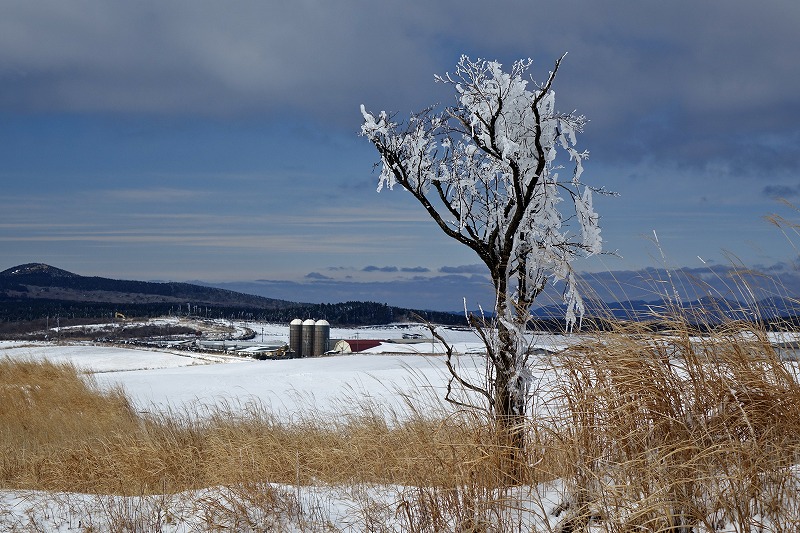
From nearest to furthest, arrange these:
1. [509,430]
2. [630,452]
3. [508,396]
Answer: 1. [630,452]
2. [509,430]
3. [508,396]

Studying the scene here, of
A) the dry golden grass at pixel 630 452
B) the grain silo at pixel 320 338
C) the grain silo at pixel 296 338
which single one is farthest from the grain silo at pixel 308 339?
the dry golden grass at pixel 630 452

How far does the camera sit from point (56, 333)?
257ft

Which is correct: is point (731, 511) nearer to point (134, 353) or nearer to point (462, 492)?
point (462, 492)

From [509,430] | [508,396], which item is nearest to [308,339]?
[508,396]

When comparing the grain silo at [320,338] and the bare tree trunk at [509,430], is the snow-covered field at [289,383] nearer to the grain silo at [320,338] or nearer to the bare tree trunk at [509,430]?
the bare tree trunk at [509,430]

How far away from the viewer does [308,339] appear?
1207 inches

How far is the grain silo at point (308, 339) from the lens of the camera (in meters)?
30.6

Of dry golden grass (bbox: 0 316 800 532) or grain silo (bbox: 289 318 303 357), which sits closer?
dry golden grass (bbox: 0 316 800 532)

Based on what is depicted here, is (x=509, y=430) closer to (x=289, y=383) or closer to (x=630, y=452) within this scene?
(x=630, y=452)

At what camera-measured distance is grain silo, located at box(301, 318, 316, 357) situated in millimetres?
30594

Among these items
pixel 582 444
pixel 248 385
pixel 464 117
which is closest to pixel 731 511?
pixel 582 444

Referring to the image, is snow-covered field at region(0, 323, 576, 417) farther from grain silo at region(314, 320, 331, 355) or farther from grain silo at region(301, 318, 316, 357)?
grain silo at region(301, 318, 316, 357)

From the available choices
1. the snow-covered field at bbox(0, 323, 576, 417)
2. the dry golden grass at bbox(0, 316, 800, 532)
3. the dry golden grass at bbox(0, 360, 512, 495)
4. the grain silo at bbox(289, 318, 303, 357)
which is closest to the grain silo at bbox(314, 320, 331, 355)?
the grain silo at bbox(289, 318, 303, 357)

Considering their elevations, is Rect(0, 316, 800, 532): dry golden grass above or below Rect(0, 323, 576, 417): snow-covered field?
above
